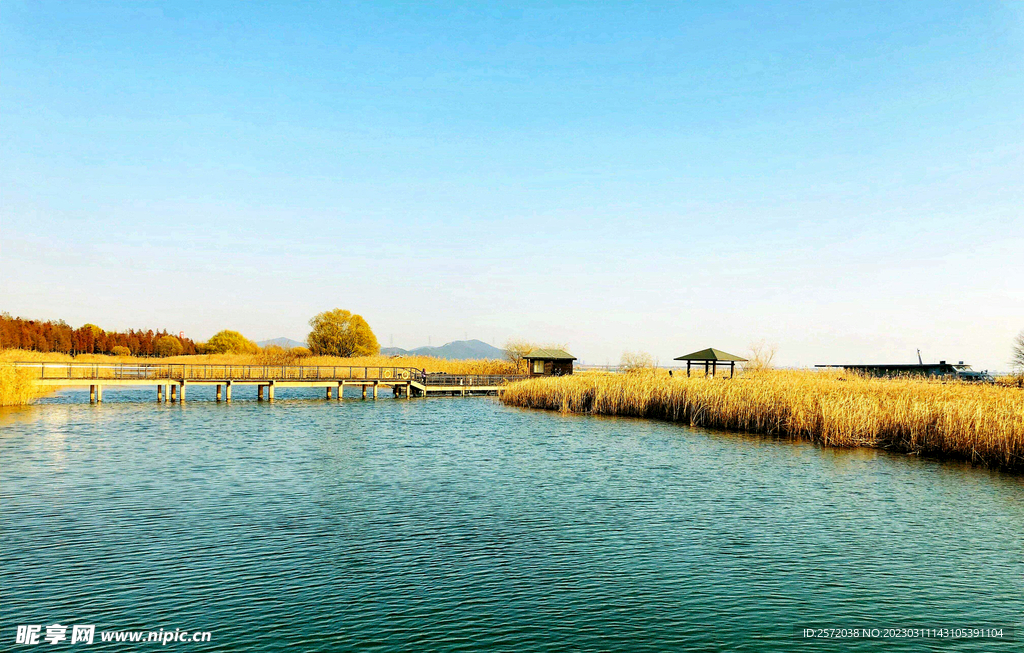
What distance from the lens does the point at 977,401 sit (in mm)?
24797

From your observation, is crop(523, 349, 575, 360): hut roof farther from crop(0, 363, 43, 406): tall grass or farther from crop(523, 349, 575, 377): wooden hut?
crop(0, 363, 43, 406): tall grass

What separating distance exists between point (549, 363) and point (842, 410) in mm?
32482

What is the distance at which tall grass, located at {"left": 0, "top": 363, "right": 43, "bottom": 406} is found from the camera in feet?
124

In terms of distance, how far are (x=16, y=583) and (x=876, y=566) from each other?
44.6ft

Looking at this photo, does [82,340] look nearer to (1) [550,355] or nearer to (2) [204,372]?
(2) [204,372]

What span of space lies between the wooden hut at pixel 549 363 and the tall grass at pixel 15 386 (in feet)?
113

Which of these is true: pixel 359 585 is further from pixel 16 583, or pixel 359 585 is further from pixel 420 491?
pixel 420 491

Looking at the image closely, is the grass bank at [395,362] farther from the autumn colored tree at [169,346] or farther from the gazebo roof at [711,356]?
the autumn colored tree at [169,346]

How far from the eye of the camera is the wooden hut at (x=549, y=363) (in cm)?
5672

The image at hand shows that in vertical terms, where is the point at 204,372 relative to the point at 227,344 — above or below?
below

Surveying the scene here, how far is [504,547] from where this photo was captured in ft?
40.4

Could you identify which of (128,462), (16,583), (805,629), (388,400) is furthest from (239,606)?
(388,400)

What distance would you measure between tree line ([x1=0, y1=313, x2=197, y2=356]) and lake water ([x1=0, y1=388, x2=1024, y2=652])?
3262 inches

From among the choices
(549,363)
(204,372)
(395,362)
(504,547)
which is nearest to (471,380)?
(549,363)
